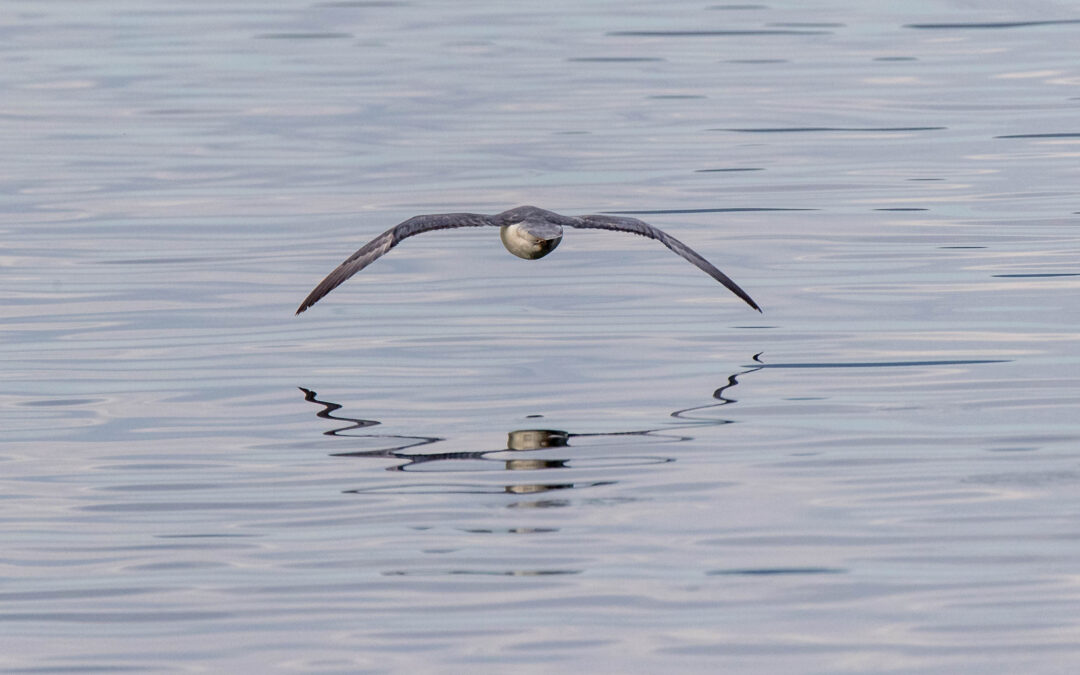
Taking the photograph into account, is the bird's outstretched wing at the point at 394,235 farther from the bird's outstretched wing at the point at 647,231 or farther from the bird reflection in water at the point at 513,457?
the bird reflection in water at the point at 513,457

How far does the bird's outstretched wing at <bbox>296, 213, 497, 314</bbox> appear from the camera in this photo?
15492mm

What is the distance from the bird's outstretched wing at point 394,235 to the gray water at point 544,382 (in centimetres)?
53

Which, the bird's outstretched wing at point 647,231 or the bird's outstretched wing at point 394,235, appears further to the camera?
the bird's outstretched wing at point 647,231

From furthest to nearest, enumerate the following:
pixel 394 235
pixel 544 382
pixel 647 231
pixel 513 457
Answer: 1. pixel 647 231
2. pixel 394 235
3. pixel 544 382
4. pixel 513 457

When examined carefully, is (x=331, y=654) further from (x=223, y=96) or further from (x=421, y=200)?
(x=223, y=96)

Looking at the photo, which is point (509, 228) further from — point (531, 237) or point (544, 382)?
point (544, 382)

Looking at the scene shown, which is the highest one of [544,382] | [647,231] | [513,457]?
[647,231]

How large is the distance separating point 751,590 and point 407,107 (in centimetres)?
1950

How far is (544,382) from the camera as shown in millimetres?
14984

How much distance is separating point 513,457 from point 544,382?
2.16m

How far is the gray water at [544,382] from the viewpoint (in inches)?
404

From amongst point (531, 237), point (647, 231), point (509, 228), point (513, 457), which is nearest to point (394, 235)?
point (509, 228)

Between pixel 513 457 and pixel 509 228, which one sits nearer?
pixel 513 457

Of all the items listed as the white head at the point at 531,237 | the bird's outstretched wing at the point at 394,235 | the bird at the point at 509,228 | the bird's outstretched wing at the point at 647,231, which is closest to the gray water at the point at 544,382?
the bird's outstretched wing at the point at 647,231
